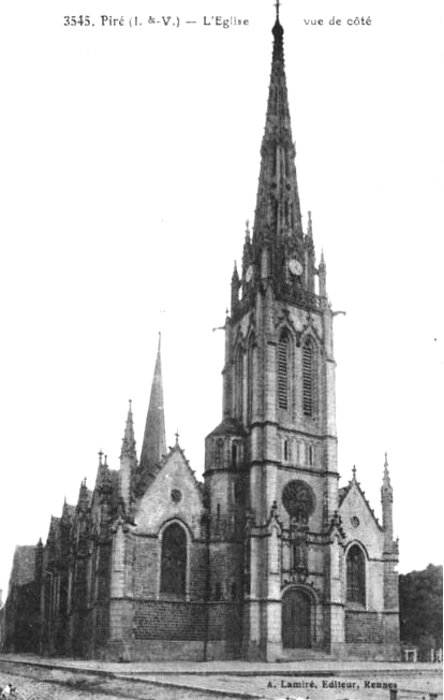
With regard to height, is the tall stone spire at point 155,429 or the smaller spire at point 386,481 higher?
the tall stone spire at point 155,429

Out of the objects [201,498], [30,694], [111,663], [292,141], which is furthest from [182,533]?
[292,141]

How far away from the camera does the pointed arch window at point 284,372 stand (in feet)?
145

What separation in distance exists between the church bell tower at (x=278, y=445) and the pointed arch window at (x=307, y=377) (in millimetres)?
66

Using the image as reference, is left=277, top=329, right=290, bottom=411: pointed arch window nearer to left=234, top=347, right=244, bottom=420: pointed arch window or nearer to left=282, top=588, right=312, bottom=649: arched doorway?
left=234, top=347, right=244, bottom=420: pointed arch window

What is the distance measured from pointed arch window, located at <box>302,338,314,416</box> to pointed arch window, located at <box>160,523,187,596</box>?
1036cm

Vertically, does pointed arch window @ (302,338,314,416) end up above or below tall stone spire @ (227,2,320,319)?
below

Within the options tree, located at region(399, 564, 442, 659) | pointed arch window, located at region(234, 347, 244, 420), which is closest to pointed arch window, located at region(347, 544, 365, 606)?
tree, located at region(399, 564, 442, 659)

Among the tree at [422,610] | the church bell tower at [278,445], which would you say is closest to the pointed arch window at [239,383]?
the church bell tower at [278,445]

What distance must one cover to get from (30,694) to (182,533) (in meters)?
19.4

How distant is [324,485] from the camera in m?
43.6

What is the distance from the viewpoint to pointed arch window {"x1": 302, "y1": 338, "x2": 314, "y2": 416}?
4513cm

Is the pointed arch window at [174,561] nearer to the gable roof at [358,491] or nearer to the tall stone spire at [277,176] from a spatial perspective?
the gable roof at [358,491]

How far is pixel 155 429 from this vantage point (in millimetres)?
54656

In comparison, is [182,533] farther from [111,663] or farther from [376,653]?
[376,653]
